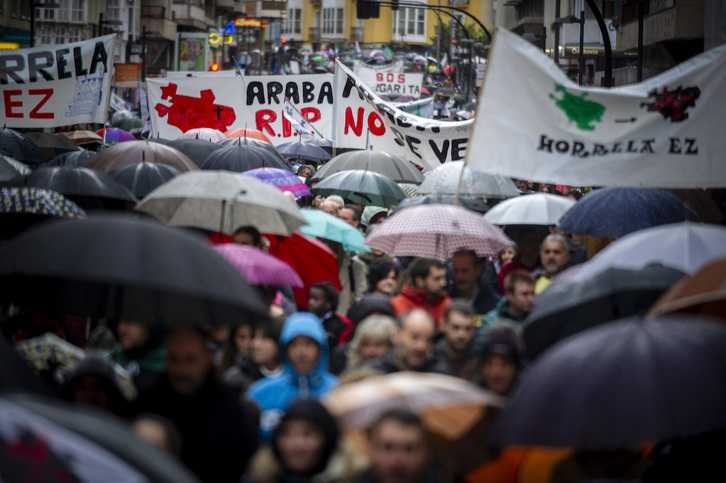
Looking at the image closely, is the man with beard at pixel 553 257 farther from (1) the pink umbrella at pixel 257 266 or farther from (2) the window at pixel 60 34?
(2) the window at pixel 60 34

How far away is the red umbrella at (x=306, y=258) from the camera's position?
873 cm

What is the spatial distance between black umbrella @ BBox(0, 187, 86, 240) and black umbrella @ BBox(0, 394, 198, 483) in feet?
15.9

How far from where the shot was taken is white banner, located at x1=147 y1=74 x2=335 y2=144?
1914 centimetres

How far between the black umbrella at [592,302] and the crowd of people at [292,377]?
0.46 feet

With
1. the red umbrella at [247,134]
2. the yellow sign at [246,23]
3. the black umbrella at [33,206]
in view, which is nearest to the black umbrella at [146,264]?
the black umbrella at [33,206]

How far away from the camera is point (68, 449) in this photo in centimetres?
307

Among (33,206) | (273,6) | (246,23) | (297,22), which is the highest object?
(297,22)

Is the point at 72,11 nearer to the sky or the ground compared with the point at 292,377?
nearer to the sky

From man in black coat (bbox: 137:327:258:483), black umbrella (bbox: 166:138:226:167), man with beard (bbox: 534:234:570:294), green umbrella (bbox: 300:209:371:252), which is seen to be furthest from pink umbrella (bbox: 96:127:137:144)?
man in black coat (bbox: 137:327:258:483)

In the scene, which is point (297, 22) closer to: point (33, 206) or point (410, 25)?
point (410, 25)

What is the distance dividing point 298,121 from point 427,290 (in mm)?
11285

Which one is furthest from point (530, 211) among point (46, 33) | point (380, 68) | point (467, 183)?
point (46, 33)

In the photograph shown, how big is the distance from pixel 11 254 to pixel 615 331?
8.42ft

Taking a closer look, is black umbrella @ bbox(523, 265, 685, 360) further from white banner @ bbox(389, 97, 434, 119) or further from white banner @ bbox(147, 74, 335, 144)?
white banner @ bbox(389, 97, 434, 119)
